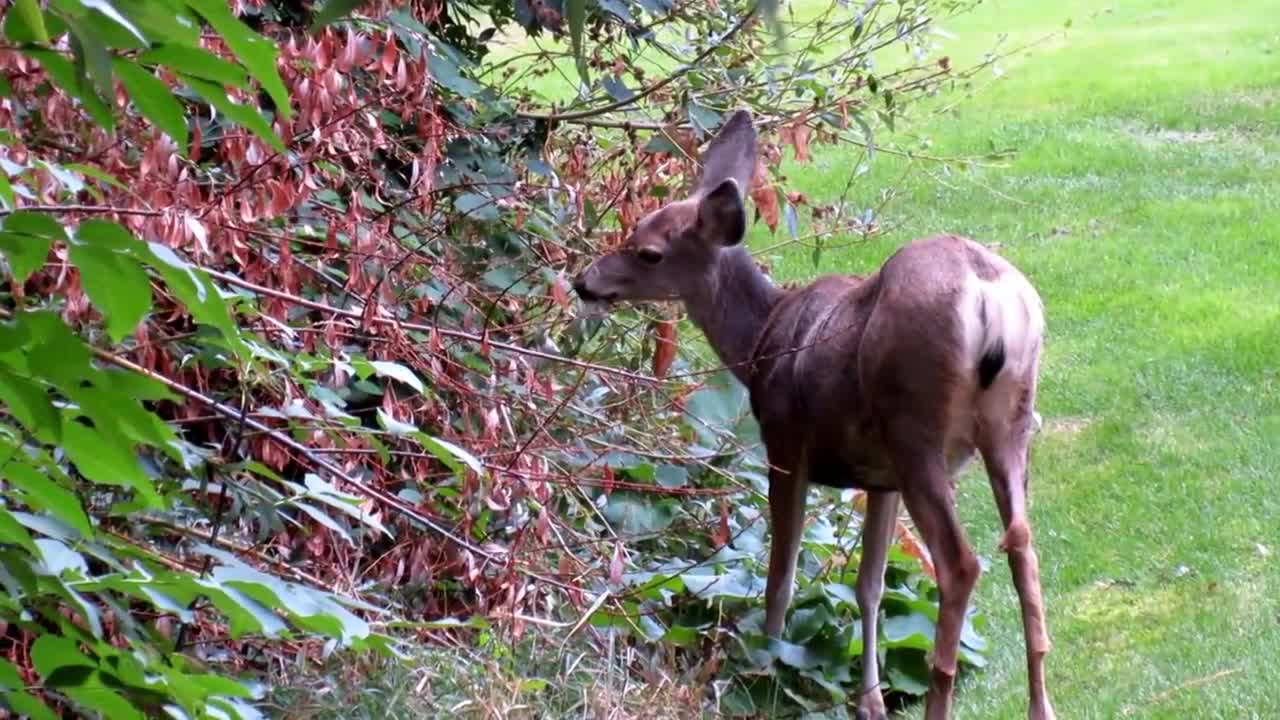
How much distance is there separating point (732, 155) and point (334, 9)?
538 cm

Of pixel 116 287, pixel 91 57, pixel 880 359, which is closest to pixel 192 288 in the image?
pixel 116 287

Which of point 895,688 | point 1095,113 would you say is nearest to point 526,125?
point 895,688

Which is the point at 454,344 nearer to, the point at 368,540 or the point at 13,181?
the point at 368,540

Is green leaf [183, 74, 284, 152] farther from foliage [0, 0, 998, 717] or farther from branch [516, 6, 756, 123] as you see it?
branch [516, 6, 756, 123]

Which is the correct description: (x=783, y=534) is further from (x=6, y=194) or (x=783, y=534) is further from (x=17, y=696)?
(x=17, y=696)

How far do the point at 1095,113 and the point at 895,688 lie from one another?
42.9 ft

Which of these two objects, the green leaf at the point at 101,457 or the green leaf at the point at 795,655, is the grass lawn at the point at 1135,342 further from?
the green leaf at the point at 101,457

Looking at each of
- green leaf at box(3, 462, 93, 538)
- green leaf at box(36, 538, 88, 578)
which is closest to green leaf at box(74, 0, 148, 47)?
green leaf at box(3, 462, 93, 538)

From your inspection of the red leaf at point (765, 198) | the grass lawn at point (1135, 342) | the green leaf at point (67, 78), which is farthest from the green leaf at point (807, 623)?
the green leaf at point (67, 78)

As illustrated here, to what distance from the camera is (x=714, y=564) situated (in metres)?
6.34

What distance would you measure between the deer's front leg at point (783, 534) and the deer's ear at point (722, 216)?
91 cm

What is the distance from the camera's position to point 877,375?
526 centimetres

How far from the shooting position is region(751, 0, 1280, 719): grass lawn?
657cm

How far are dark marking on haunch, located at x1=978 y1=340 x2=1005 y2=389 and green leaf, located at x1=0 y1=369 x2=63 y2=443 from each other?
3464mm
